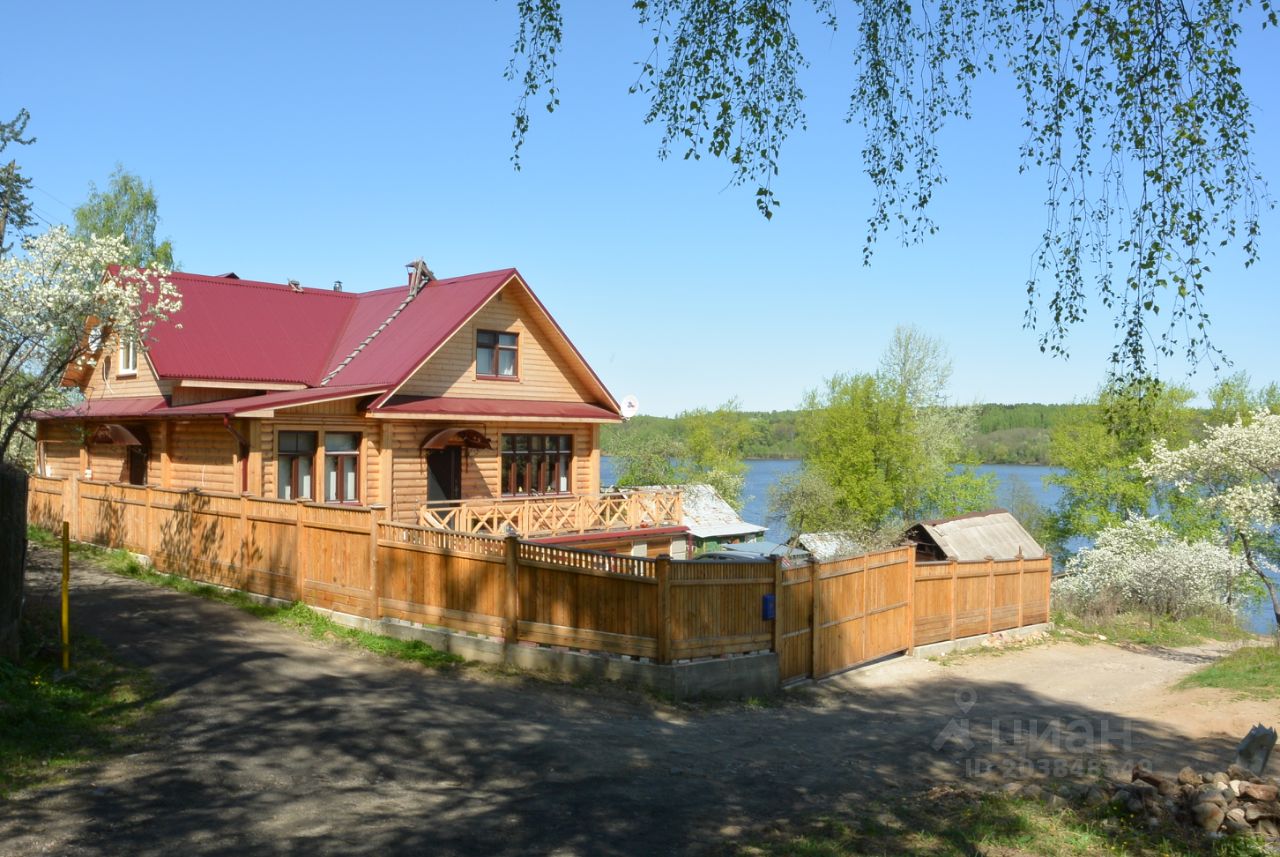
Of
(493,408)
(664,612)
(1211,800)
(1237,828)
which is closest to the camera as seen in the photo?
(1237,828)

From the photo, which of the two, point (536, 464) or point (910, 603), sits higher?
point (536, 464)

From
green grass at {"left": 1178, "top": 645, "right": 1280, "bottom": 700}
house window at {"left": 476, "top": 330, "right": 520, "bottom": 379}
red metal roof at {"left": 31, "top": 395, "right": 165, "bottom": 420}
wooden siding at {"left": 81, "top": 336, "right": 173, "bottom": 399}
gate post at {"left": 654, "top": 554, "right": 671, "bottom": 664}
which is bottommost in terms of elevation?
green grass at {"left": 1178, "top": 645, "right": 1280, "bottom": 700}

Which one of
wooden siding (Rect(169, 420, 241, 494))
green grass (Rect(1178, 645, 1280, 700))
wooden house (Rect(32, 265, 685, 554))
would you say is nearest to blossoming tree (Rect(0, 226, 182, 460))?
wooden house (Rect(32, 265, 685, 554))

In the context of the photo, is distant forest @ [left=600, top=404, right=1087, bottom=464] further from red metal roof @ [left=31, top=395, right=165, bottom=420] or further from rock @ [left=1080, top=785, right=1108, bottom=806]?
rock @ [left=1080, top=785, right=1108, bottom=806]

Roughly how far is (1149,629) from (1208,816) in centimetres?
2226

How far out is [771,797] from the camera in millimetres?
9062

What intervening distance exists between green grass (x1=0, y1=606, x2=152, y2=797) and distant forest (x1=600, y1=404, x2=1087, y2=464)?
146 feet

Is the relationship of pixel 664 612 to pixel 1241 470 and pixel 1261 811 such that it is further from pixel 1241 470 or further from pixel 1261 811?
pixel 1241 470

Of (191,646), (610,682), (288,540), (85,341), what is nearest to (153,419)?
(85,341)

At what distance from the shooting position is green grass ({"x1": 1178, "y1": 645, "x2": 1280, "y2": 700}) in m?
15.0

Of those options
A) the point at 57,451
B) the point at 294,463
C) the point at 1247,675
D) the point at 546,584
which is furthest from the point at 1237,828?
the point at 57,451

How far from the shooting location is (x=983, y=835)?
752 cm

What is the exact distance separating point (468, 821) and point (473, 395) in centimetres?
1908

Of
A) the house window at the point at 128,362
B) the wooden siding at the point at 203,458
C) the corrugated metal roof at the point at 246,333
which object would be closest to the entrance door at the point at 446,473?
the corrugated metal roof at the point at 246,333
